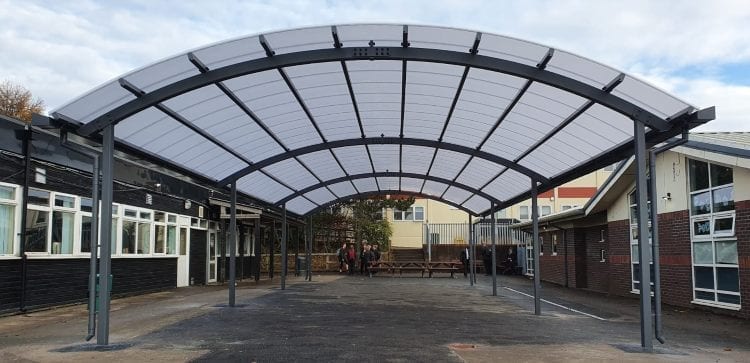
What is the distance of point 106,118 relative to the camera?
9117 millimetres

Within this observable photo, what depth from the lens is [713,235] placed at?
1465cm

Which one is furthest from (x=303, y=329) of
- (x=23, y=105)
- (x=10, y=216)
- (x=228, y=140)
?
(x=23, y=105)

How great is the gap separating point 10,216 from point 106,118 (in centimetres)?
511

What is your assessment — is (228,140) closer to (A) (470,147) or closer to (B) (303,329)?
(B) (303,329)

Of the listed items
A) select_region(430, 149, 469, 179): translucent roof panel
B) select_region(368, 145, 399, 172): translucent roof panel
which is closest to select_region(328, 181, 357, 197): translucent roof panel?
select_region(368, 145, 399, 172): translucent roof panel

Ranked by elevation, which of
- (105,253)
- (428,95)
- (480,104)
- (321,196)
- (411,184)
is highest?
(428,95)

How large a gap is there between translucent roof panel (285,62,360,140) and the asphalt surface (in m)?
3.68

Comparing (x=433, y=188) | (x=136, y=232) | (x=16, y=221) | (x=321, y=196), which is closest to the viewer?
(x=16, y=221)

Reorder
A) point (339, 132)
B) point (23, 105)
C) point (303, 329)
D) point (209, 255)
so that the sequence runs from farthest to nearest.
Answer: point (23, 105), point (209, 255), point (339, 132), point (303, 329)

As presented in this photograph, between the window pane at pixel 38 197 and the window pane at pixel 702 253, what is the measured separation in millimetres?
14112

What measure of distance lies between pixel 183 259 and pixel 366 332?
45.0 feet

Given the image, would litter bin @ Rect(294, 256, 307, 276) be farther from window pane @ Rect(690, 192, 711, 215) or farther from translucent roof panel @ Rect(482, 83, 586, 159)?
window pane @ Rect(690, 192, 711, 215)

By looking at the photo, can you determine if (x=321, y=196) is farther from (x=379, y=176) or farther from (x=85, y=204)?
(x=85, y=204)

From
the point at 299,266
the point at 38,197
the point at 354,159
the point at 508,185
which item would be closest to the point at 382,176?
the point at 354,159
